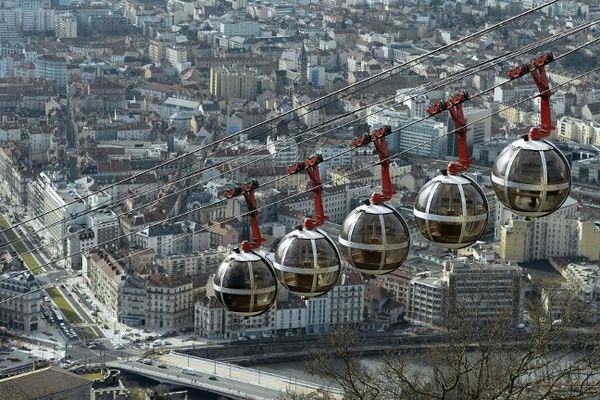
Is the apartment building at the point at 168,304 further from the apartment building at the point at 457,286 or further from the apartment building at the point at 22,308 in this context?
the apartment building at the point at 457,286

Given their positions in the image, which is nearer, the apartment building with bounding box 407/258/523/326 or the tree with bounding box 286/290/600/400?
the tree with bounding box 286/290/600/400

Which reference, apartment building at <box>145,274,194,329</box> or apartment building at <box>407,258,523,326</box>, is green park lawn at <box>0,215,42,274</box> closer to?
apartment building at <box>145,274,194,329</box>

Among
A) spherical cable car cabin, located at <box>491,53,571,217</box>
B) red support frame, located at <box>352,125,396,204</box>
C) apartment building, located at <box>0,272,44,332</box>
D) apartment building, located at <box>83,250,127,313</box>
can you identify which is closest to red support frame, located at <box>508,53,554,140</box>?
spherical cable car cabin, located at <box>491,53,571,217</box>

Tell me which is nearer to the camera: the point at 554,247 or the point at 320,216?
the point at 320,216

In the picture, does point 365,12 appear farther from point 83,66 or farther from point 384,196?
point 384,196

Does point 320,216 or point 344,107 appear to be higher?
point 320,216

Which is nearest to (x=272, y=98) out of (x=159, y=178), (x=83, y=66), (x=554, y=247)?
(x=83, y=66)

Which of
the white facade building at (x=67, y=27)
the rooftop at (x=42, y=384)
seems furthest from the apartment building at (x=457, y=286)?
the white facade building at (x=67, y=27)
